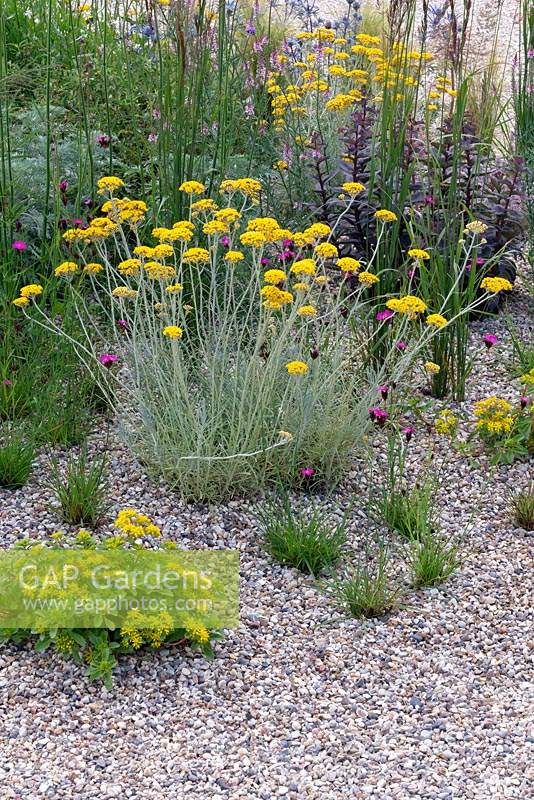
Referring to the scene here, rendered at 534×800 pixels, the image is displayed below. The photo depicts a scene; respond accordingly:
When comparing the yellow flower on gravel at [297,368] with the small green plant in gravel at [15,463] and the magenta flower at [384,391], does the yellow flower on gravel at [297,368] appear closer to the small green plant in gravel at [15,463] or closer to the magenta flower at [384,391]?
the magenta flower at [384,391]

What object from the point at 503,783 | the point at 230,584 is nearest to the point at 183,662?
the point at 230,584

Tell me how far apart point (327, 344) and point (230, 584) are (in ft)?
3.27

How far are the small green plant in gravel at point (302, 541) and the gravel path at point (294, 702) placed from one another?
0.16ft

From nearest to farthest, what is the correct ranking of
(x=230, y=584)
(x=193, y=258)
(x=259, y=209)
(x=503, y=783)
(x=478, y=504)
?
(x=503, y=783) → (x=230, y=584) → (x=193, y=258) → (x=478, y=504) → (x=259, y=209)

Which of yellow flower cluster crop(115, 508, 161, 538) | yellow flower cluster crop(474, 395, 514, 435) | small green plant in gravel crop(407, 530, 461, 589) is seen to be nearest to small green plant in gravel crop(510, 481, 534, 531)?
yellow flower cluster crop(474, 395, 514, 435)

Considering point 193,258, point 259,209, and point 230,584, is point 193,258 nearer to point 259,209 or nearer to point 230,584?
point 230,584

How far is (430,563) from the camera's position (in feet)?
10.4

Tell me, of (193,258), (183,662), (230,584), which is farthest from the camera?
(193,258)

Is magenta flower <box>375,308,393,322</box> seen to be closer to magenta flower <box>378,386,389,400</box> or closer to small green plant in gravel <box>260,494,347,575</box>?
magenta flower <box>378,386,389,400</box>

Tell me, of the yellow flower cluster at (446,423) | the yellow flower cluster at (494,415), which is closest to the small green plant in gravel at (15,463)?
the yellow flower cluster at (446,423)

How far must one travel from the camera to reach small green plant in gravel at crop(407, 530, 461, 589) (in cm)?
318

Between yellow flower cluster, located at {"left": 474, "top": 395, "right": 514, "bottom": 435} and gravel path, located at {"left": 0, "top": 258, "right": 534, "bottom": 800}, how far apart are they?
1.41 ft

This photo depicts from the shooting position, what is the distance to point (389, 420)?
3.66m
